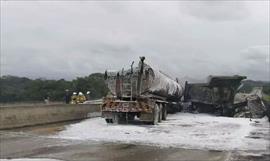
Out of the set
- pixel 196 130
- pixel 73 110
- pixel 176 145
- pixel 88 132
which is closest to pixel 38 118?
pixel 73 110

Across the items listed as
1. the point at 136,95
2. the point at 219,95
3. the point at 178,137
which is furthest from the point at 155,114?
the point at 219,95

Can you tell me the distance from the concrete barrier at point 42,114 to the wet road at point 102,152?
5687mm

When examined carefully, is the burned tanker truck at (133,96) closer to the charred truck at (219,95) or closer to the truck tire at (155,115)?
the truck tire at (155,115)

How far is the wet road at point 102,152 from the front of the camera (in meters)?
12.6

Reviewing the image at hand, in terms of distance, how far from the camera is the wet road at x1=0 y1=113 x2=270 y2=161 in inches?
495

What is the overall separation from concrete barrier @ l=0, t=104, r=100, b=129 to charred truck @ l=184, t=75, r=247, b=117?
8.05 meters

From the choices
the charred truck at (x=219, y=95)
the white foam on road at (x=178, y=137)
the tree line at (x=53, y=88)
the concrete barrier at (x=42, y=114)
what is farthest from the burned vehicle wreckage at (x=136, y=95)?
the tree line at (x=53, y=88)

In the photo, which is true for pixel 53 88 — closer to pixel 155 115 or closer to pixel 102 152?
pixel 155 115

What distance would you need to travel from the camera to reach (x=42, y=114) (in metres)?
25.5

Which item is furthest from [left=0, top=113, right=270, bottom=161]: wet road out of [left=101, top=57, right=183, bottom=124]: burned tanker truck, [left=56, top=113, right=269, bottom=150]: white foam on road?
[left=101, top=57, right=183, bottom=124]: burned tanker truck

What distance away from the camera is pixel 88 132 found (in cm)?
1909

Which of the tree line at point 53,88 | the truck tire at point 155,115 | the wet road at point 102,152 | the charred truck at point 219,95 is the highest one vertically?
the tree line at point 53,88

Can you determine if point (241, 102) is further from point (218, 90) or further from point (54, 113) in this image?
point (54, 113)

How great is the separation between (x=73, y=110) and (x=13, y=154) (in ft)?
54.4
